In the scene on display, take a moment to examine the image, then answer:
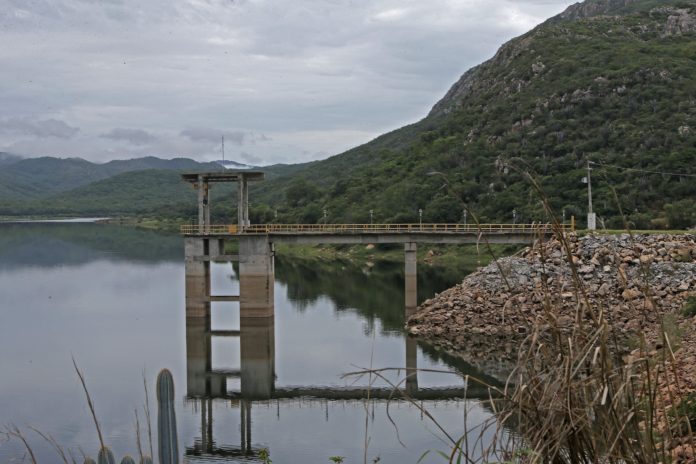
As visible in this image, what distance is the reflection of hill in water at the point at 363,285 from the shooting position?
60.8m

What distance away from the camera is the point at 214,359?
46.5 m

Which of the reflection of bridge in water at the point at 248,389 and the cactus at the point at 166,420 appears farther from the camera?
the reflection of bridge in water at the point at 248,389

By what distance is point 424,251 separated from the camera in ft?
312

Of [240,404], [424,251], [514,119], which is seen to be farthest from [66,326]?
[514,119]

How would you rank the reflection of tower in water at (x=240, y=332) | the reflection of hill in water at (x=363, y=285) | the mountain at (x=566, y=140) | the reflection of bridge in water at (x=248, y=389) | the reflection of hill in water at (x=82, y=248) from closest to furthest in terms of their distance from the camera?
the reflection of bridge in water at (x=248, y=389), the reflection of tower in water at (x=240, y=332), the reflection of hill in water at (x=363, y=285), the mountain at (x=566, y=140), the reflection of hill in water at (x=82, y=248)

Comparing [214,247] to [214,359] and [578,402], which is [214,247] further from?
[578,402]

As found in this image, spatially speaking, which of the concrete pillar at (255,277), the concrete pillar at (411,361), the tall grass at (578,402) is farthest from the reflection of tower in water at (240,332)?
the tall grass at (578,402)

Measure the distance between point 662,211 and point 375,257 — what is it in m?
35.0

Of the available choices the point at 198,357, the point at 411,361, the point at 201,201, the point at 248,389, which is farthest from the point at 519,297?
the point at 201,201

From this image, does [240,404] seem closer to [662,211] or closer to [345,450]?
[345,450]

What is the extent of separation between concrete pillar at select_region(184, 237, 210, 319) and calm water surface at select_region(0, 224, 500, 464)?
62.4 inches

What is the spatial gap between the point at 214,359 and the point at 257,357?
2614mm

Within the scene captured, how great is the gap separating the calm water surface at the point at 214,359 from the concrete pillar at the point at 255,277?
6.52 feet

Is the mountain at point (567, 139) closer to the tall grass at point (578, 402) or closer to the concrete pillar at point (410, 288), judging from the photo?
the concrete pillar at point (410, 288)
